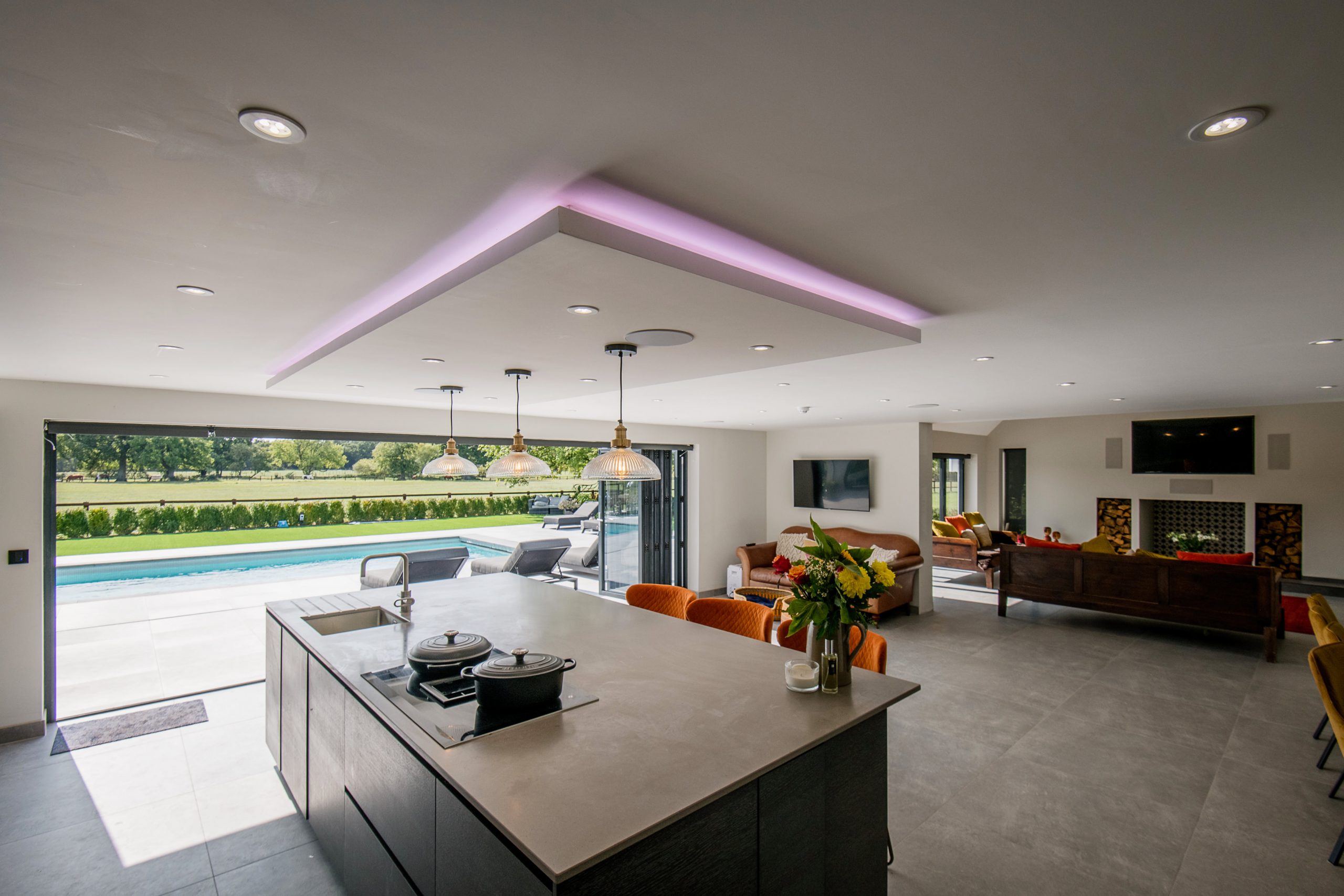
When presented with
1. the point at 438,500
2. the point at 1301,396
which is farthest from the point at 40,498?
the point at 438,500

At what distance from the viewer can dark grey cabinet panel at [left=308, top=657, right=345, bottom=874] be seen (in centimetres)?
227

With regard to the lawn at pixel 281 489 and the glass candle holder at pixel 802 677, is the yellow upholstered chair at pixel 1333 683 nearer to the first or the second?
the glass candle holder at pixel 802 677

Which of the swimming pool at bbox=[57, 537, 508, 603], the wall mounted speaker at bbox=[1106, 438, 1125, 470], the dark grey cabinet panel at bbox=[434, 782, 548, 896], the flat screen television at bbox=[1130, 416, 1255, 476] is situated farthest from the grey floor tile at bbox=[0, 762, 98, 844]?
the wall mounted speaker at bbox=[1106, 438, 1125, 470]

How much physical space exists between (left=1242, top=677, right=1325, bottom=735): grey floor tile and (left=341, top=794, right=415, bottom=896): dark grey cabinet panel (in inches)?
200

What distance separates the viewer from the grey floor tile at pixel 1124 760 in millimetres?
3057

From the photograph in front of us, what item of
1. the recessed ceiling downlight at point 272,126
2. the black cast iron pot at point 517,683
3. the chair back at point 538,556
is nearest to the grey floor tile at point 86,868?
the black cast iron pot at point 517,683

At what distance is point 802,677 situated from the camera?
80.7 inches

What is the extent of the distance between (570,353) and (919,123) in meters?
1.74

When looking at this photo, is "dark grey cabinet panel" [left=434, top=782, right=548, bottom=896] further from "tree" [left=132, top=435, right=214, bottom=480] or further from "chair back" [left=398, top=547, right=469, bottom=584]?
"tree" [left=132, top=435, right=214, bottom=480]

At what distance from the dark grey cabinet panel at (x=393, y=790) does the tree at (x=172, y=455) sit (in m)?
10.4

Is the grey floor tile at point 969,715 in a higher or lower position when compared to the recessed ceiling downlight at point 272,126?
lower

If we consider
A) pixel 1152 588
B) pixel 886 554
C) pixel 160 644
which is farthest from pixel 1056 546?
pixel 160 644

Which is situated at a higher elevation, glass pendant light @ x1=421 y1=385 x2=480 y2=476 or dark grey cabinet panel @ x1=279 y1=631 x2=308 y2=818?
glass pendant light @ x1=421 y1=385 x2=480 y2=476

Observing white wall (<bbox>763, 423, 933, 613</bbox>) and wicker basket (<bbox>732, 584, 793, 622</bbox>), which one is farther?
white wall (<bbox>763, 423, 933, 613</bbox>)
